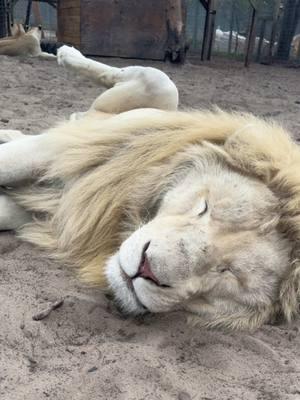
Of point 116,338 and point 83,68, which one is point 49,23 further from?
point 116,338

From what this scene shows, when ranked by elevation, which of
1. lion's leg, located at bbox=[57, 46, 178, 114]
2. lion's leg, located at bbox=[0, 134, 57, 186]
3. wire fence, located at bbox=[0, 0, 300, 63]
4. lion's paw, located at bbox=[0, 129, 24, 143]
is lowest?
wire fence, located at bbox=[0, 0, 300, 63]

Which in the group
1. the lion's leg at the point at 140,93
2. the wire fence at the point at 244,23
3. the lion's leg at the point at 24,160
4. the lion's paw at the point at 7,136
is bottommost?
the wire fence at the point at 244,23

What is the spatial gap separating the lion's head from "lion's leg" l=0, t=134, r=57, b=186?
595 millimetres

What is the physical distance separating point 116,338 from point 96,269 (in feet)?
1.01

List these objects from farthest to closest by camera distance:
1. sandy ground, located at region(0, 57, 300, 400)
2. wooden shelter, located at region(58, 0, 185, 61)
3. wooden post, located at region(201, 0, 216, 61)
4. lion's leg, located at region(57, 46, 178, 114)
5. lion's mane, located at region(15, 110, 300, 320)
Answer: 1. wooden post, located at region(201, 0, 216, 61)
2. wooden shelter, located at region(58, 0, 185, 61)
3. lion's leg, located at region(57, 46, 178, 114)
4. lion's mane, located at region(15, 110, 300, 320)
5. sandy ground, located at region(0, 57, 300, 400)

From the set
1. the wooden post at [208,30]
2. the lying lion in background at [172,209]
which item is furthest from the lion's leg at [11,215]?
the wooden post at [208,30]

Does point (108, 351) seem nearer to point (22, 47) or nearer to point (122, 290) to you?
point (122, 290)

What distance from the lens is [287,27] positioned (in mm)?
10633

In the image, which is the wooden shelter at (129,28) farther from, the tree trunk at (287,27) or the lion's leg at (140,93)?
the lion's leg at (140,93)

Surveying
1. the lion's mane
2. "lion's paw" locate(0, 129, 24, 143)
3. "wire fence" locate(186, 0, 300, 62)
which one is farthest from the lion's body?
the lion's mane

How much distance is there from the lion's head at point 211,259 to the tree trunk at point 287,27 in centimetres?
994

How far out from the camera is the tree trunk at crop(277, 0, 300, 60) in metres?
10.6

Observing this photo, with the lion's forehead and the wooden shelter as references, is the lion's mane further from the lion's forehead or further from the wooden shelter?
the wooden shelter

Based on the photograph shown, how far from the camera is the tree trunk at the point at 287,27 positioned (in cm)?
1061
